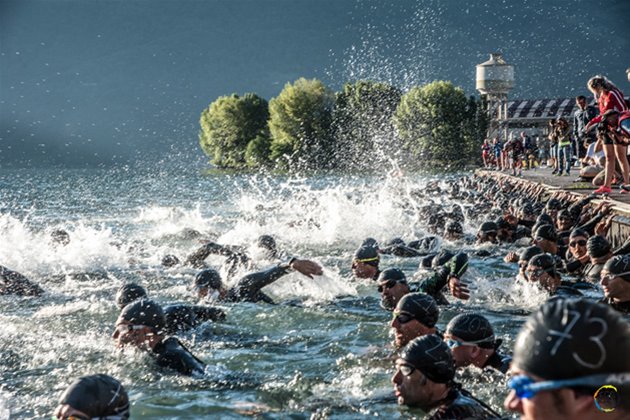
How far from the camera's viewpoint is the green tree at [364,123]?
11088 centimetres

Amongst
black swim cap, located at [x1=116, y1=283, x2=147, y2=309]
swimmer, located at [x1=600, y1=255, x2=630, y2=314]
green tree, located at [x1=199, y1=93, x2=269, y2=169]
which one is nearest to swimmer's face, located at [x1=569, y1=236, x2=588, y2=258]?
swimmer, located at [x1=600, y1=255, x2=630, y2=314]

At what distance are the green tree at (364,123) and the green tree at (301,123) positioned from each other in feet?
10.9

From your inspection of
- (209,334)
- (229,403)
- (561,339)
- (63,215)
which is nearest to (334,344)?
(209,334)

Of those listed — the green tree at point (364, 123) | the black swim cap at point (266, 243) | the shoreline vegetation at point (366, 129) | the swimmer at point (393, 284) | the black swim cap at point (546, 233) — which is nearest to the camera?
the swimmer at point (393, 284)

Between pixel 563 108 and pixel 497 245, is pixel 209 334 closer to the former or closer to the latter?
pixel 497 245

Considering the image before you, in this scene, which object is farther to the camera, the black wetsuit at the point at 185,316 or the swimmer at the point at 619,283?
the black wetsuit at the point at 185,316

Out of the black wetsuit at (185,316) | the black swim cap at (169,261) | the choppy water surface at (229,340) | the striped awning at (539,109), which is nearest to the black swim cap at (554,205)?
the choppy water surface at (229,340)

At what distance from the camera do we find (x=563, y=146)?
28.3m

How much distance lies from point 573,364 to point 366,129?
11327 cm

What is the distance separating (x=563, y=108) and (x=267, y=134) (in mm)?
50673

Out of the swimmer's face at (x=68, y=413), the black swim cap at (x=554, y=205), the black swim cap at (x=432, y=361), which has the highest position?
the black swim cap at (x=554, y=205)

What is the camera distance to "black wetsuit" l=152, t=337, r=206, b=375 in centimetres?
735

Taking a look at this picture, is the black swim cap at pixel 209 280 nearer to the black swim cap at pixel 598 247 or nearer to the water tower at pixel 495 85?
the black swim cap at pixel 598 247

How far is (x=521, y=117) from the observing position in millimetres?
112375
